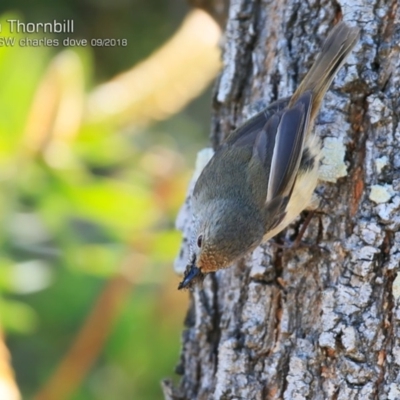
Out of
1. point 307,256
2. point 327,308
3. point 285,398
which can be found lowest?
point 285,398

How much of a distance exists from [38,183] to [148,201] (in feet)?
1.97

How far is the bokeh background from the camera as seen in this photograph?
3676 mm

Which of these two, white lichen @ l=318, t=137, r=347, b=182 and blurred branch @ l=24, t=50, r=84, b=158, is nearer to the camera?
white lichen @ l=318, t=137, r=347, b=182

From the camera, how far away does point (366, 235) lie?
2.40m

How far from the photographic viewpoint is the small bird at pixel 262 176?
262 cm

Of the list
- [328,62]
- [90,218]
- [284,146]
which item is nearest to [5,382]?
[90,218]

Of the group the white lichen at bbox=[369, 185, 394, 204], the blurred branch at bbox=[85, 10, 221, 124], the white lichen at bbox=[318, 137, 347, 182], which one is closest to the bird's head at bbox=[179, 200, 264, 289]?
the white lichen at bbox=[318, 137, 347, 182]

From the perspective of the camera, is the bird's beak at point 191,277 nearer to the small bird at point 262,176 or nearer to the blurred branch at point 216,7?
the small bird at point 262,176

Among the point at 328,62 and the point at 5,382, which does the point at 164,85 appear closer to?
the point at 328,62

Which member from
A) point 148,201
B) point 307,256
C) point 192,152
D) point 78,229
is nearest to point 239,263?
point 307,256

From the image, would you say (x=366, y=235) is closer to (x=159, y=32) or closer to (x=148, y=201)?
(x=148, y=201)

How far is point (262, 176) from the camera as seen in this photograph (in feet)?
9.83

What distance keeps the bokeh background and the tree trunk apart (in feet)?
2.75

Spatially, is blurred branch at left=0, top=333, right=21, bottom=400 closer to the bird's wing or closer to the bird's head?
the bird's head
